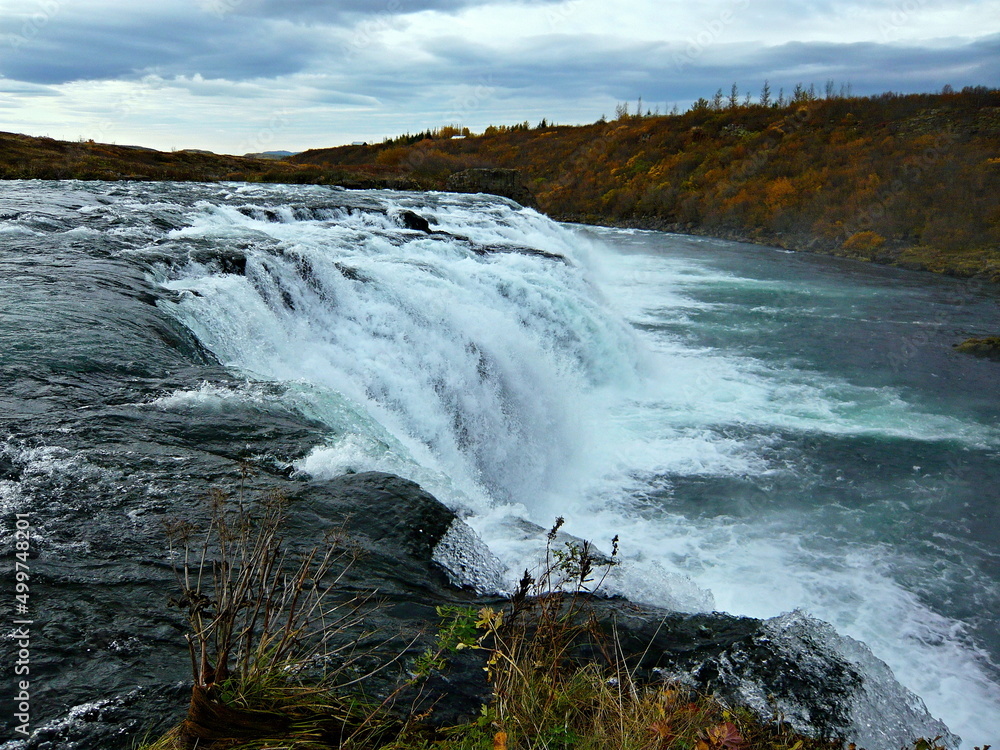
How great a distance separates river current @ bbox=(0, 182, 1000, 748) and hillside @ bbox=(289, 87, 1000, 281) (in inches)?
550

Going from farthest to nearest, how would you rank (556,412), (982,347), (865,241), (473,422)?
(865,241)
(982,347)
(556,412)
(473,422)

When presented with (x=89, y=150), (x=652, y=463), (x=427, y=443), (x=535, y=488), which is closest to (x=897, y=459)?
(x=652, y=463)

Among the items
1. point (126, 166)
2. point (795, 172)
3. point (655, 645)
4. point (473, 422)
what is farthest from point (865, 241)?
point (126, 166)

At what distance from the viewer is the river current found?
4062 mm

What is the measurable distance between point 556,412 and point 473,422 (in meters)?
1.72

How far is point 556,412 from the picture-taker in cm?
958

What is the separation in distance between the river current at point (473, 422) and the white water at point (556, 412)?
4cm

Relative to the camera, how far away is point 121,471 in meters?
4.18

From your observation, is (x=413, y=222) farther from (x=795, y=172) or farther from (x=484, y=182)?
(x=795, y=172)

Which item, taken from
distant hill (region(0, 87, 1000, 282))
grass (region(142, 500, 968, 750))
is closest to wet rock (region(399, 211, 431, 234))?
distant hill (region(0, 87, 1000, 282))

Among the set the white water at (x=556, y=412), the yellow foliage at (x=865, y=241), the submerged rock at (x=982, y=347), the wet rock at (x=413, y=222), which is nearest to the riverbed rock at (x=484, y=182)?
the yellow foliage at (x=865, y=241)

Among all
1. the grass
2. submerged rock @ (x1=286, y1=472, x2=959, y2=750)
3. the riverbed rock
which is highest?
the riverbed rock

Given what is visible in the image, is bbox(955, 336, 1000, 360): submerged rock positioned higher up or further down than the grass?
further down

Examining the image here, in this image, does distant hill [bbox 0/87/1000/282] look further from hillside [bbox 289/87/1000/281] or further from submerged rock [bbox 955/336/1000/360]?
→ submerged rock [bbox 955/336/1000/360]
